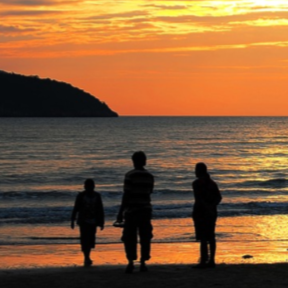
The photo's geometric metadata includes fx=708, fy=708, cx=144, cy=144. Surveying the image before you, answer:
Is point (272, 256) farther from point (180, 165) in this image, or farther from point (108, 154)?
point (108, 154)

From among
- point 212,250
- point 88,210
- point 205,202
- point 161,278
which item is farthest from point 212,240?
point 88,210

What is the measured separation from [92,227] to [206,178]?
2.38 meters

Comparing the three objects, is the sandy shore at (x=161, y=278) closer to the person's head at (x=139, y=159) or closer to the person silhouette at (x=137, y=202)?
the person silhouette at (x=137, y=202)

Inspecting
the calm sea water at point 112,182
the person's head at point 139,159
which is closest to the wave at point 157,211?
the calm sea water at point 112,182

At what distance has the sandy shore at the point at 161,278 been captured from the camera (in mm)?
10148

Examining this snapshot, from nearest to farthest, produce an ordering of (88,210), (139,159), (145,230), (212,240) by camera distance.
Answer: (139,159)
(145,230)
(212,240)
(88,210)

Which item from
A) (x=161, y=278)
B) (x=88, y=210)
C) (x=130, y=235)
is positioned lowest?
(x=161, y=278)

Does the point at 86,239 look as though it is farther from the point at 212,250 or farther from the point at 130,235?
the point at 212,250

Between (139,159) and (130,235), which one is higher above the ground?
(139,159)

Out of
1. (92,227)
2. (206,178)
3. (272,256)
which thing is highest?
(206,178)

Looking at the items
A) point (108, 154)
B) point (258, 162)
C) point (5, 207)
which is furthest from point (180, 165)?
point (5, 207)

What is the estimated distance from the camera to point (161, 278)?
34.6ft

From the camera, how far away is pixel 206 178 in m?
11.0

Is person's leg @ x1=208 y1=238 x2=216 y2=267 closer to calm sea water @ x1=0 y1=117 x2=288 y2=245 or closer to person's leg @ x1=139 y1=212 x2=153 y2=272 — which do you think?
person's leg @ x1=139 y1=212 x2=153 y2=272
